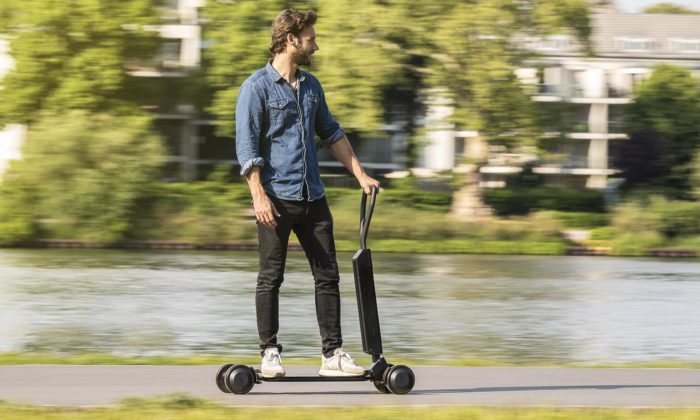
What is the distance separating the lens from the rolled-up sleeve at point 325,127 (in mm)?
7715

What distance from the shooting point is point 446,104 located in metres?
43.2

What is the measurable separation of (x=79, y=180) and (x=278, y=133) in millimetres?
28304

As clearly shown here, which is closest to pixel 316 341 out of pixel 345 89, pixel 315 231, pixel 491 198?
pixel 315 231

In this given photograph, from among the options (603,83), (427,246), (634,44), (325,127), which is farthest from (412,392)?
(634,44)

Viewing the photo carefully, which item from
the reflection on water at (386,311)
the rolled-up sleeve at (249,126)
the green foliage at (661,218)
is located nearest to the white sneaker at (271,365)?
the rolled-up sleeve at (249,126)

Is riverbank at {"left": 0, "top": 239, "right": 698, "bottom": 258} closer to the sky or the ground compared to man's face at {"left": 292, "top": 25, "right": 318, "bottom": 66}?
closer to the ground

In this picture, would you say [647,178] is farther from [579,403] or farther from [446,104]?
[579,403]

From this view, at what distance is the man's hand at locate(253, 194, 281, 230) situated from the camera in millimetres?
7305

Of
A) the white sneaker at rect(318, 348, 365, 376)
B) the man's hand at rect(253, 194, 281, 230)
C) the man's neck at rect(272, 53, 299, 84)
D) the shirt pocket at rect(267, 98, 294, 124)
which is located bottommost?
the white sneaker at rect(318, 348, 365, 376)

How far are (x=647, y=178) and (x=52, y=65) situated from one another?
27.4 m

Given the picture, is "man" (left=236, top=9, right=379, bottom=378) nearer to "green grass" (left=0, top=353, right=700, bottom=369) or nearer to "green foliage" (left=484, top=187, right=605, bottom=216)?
"green grass" (left=0, top=353, right=700, bottom=369)

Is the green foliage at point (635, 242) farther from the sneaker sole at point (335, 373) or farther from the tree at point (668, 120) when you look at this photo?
the sneaker sole at point (335, 373)

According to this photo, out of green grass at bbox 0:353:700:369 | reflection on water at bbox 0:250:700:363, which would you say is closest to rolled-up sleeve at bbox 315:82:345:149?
green grass at bbox 0:353:700:369

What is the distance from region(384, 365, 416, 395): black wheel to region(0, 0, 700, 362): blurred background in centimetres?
673
